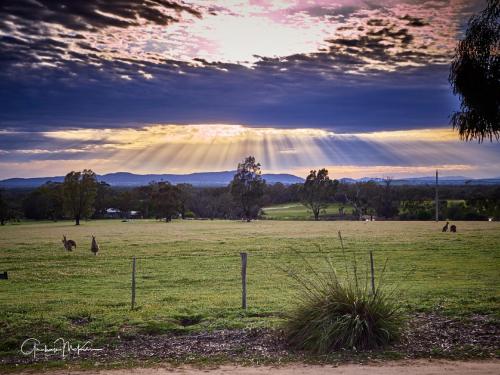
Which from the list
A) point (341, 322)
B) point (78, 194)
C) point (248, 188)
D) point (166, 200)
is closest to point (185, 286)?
point (341, 322)

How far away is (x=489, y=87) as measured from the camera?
1382cm

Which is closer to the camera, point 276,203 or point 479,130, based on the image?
point 479,130

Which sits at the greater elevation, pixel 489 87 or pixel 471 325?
pixel 489 87

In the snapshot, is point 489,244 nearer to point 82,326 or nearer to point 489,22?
point 489,22

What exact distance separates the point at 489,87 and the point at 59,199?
103 metres

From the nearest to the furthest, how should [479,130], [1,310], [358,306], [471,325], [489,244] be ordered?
[358,306] < [471,325] < [479,130] < [1,310] < [489,244]

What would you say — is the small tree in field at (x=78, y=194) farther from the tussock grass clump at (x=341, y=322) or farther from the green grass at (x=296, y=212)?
the tussock grass clump at (x=341, y=322)

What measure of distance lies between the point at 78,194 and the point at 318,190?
6394 cm

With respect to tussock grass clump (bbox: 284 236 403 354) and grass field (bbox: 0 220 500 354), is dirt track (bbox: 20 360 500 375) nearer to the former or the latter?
tussock grass clump (bbox: 284 236 403 354)

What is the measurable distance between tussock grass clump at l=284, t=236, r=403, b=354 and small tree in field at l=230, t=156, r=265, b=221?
116120mm

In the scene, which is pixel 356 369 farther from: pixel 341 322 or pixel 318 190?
pixel 318 190

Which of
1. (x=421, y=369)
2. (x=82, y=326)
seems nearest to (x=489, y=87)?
(x=421, y=369)

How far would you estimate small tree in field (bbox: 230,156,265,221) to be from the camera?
12950 centimetres

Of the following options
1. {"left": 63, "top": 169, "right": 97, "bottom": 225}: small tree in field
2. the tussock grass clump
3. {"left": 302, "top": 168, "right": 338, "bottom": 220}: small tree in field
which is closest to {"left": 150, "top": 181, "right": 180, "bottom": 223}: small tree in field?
{"left": 63, "top": 169, "right": 97, "bottom": 225}: small tree in field
